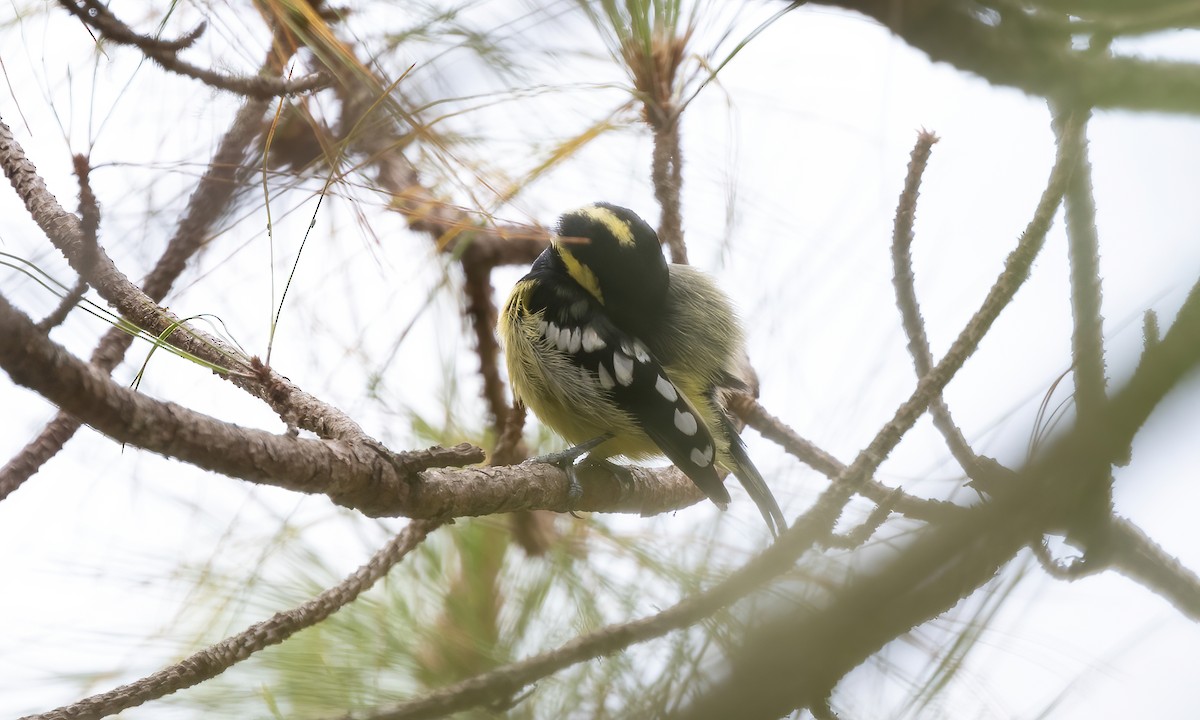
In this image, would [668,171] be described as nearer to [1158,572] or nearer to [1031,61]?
[1031,61]

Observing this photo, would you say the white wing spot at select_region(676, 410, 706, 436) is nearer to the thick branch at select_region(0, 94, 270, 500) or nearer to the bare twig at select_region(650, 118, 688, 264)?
the bare twig at select_region(650, 118, 688, 264)

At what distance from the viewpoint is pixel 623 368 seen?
5.75ft

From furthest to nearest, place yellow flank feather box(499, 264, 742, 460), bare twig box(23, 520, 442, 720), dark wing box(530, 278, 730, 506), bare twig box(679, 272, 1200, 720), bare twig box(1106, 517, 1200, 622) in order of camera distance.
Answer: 1. yellow flank feather box(499, 264, 742, 460)
2. dark wing box(530, 278, 730, 506)
3. bare twig box(1106, 517, 1200, 622)
4. bare twig box(23, 520, 442, 720)
5. bare twig box(679, 272, 1200, 720)

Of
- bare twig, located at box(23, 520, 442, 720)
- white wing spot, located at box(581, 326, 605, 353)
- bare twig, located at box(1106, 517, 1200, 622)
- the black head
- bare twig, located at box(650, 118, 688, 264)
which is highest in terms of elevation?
bare twig, located at box(650, 118, 688, 264)

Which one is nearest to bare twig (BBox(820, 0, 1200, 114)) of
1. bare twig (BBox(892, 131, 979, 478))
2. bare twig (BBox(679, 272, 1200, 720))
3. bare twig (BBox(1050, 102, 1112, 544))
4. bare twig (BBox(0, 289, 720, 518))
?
bare twig (BBox(1050, 102, 1112, 544))

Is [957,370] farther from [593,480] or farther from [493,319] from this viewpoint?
[493,319]

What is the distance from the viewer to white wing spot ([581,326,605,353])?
1785mm

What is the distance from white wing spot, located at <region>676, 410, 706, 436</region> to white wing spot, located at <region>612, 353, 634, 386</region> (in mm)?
112

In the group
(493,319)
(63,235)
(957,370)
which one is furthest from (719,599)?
(493,319)

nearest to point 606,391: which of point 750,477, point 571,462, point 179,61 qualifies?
point 571,462

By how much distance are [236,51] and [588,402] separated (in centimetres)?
83

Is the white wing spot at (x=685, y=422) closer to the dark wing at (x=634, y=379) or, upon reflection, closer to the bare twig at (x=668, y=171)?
the dark wing at (x=634, y=379)

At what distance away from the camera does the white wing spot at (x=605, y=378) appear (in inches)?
68.6

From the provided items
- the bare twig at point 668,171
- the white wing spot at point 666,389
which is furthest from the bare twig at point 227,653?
the bare twig at point 668,171
